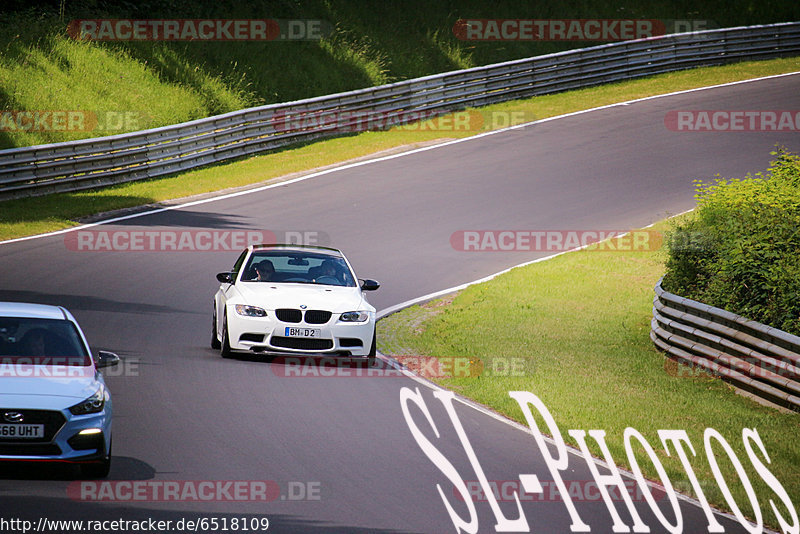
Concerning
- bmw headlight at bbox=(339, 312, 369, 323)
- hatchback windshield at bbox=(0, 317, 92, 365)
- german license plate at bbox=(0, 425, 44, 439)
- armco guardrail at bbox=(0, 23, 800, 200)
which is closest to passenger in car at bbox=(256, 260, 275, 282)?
bmw headlight at bbox=(339, 312, 369, 323)

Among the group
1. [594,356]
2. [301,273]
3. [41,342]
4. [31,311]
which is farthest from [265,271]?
[41,342]

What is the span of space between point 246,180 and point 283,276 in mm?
15368

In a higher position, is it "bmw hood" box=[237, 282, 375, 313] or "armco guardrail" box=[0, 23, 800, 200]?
"armco guardrail" box=[0, 23, 800, 200]

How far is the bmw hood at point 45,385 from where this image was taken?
30.1 feet

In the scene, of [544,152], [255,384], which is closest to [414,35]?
[544,152]

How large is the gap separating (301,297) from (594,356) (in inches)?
184

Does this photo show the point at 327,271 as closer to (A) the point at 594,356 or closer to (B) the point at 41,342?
(A) the point at 594,356

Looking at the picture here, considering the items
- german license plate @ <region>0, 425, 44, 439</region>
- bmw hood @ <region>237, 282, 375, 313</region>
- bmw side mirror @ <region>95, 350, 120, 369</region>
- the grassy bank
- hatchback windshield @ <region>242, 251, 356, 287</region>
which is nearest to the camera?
german license plate @ <region>0, 425, 44, 439</region>

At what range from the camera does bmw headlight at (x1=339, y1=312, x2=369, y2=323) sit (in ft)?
50.6

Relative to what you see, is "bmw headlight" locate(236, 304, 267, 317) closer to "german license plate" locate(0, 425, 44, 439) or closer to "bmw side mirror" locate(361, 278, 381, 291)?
"bmw side mirror" locate(361, 278, 381, 291)

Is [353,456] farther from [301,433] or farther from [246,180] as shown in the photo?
[246,180]

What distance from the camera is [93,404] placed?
31.1 ft

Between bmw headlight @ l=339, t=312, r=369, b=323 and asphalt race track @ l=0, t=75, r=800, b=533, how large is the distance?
0.89 m

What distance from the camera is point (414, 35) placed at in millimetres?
45156
